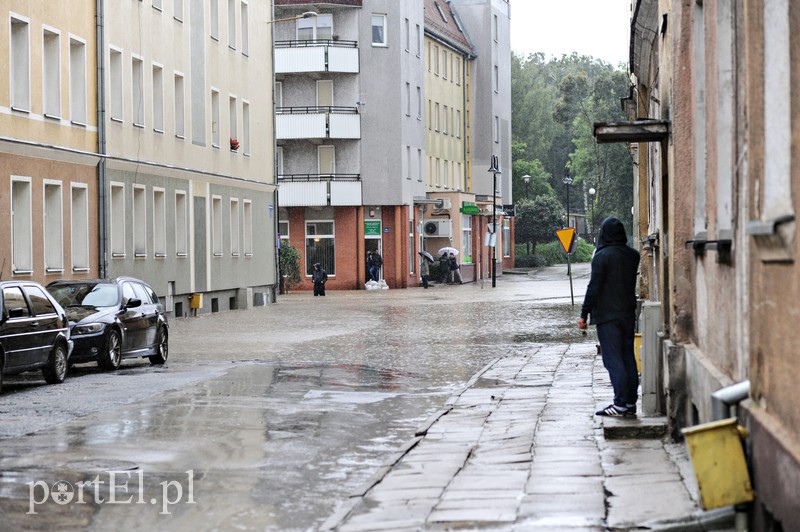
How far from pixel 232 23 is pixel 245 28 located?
156 cm

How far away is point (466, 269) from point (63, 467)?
230 feet

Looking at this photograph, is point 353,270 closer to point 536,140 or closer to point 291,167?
point 291,167

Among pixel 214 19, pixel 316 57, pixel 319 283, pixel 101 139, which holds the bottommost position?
pixel 319 283

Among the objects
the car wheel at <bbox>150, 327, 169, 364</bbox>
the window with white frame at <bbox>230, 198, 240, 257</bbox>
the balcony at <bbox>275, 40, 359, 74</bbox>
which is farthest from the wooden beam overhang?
the balcony at <bbox>275, 40, 359, 74</bbox>

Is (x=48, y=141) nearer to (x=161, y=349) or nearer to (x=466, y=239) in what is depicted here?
(x=161, y=349)

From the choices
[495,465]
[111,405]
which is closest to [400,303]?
[111,405]

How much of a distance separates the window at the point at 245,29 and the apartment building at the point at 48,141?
1436cm

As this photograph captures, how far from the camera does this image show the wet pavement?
911 cm

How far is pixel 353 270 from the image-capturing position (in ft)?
225

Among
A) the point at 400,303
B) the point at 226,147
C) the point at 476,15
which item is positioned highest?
the point at 476,15

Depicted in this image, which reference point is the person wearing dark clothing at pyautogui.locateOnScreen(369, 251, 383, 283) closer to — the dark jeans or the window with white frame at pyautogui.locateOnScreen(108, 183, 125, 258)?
the window with white frame at pyautogui.locateOnScreen(108, 183, 125, 258)

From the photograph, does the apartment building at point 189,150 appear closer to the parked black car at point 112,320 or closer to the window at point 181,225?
A: the window at point 181,225

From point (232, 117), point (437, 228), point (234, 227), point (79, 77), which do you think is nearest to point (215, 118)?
point (232, 117)

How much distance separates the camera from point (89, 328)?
21859 millimetres
